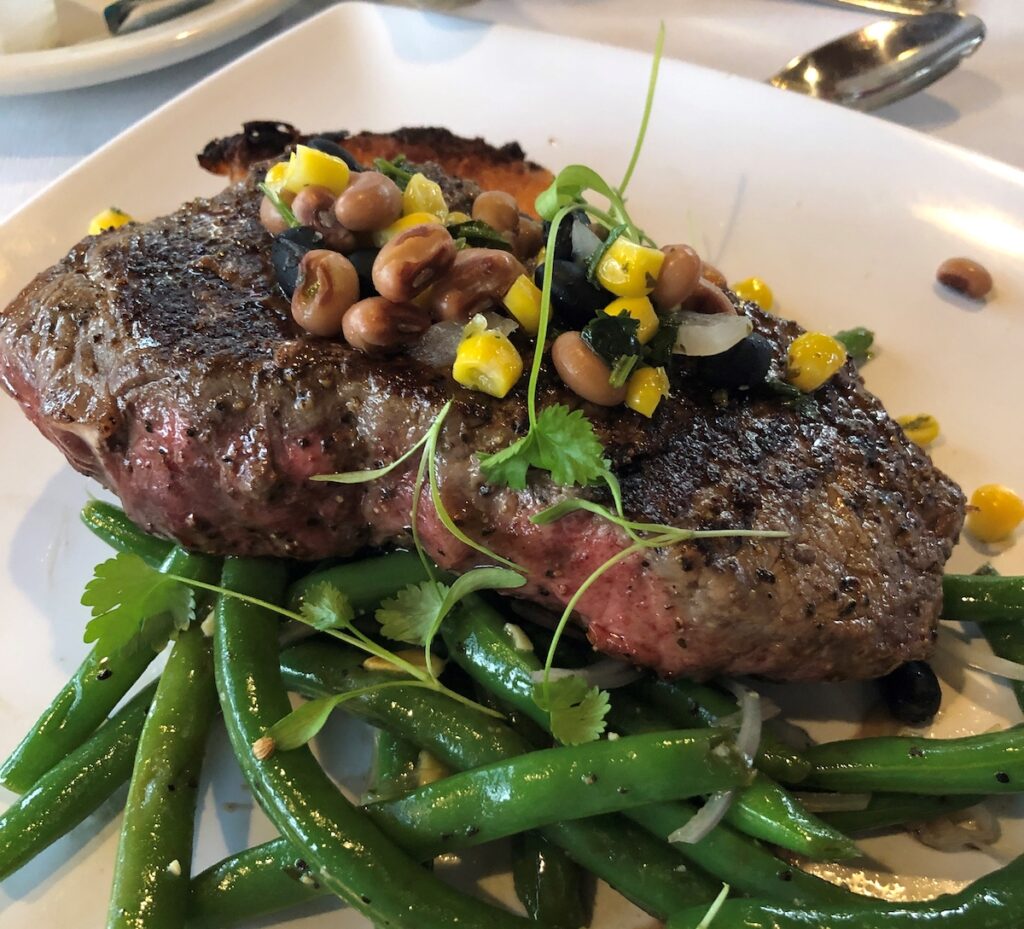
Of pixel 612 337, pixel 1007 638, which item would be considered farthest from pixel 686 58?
pixel 1007 638

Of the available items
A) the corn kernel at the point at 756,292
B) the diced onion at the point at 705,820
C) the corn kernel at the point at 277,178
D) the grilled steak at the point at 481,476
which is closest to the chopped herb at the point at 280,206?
the corn kernel at the point at 277,178

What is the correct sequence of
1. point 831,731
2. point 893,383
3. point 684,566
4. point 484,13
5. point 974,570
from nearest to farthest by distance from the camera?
point 684,566
point 831,731
point 974,570
point 893,383
point 484,13

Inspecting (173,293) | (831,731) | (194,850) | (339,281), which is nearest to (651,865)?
(831,731)

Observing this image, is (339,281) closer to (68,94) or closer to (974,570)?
(974,570)

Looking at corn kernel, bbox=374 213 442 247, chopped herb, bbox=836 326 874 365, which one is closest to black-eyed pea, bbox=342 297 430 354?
corn kernel, bbox=374 213 442 247

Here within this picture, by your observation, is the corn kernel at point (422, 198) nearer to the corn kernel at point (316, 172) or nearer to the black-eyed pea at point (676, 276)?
the corn kernel at point (316, 172)

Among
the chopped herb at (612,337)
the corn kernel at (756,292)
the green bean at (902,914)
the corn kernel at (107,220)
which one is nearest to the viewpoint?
the green bean at (902,914)
